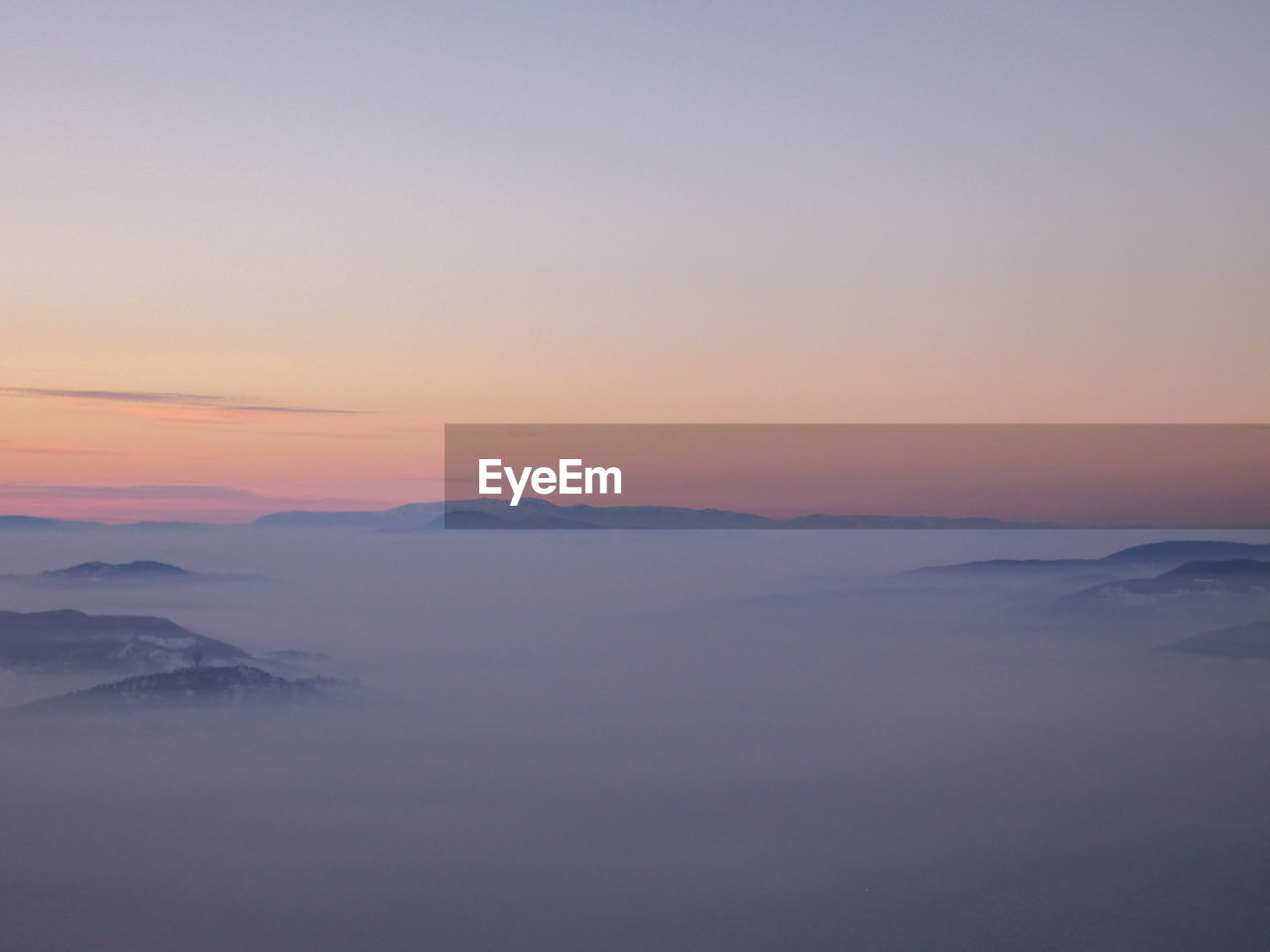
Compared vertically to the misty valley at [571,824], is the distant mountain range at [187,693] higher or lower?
higher

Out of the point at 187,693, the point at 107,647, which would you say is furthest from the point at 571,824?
the point at 107,647

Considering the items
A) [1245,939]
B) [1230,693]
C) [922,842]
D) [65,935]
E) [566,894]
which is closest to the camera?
[1245,939]

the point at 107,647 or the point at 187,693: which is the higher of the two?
the point at 107,647

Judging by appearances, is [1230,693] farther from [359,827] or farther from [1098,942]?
[359,827]

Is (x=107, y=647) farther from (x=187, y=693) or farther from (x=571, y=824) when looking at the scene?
(x=571, y=824)

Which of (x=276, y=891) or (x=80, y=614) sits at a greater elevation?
(x=80, y=614)

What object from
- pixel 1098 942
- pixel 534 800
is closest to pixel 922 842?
pixel 1098 942
